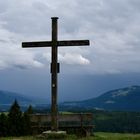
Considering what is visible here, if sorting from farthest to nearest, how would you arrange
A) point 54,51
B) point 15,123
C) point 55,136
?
point 15,123 → point 54,51 → point 55,136

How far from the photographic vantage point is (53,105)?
69.3 ft

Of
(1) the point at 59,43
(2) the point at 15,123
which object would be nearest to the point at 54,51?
(1) the point at 59,43

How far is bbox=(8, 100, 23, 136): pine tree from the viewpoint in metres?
29.6

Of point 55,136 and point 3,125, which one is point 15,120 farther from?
point 55,136

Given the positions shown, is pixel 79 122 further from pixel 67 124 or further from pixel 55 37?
pixel 55 37

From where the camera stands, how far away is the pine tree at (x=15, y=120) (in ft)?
97.1

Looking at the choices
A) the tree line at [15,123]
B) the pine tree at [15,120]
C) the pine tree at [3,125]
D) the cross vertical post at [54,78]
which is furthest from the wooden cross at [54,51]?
the pine tree at [3,125]

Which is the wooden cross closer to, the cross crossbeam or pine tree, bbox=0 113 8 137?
the cross crossbeam

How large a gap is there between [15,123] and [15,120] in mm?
1045

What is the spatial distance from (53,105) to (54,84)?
109 centimetres

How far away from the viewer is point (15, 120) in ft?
110

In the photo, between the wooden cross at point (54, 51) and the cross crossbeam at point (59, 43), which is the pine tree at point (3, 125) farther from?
the cross crossbeam at point (59, 43)

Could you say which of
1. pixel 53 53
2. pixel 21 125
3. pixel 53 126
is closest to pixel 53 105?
pixel 53 126

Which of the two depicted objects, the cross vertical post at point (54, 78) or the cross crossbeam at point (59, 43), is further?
the cross crossbeam at point (59, 43)
